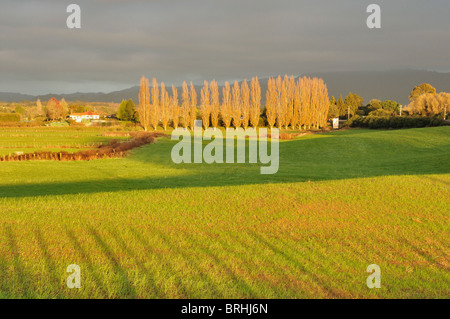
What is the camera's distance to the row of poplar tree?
206ft

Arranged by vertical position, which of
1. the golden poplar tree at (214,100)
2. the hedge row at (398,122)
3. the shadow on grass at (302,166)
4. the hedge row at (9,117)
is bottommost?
the shadow on grass at (302,166)

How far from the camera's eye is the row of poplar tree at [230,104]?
62812 millimetres

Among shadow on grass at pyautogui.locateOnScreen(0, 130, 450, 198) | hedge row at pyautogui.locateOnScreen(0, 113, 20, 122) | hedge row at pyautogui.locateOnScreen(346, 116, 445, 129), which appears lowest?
shadow on grass at pyautogui.locateOnScreen(0, 130, 450, 198)

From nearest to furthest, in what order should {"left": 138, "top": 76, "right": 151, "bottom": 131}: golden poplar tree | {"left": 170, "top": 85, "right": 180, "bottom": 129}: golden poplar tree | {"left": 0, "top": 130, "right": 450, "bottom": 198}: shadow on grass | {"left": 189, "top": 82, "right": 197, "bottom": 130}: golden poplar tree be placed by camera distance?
1. {"left": 0, "top": 130, "right": 450, "bottom": 198}: shadow on grass
2. {"left": 138, "top": 76, "right": 151, "bottom": 131}: golden poplar tree
3. {"left": 189, "top": 82, "right": 197, "bottom": 130}: golden poplar tree
4. {"left": 170, "top": 85, "right": 180, "bottom": 129}: golden poplar tree

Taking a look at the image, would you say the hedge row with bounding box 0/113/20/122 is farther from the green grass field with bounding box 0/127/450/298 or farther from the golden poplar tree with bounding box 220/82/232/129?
the green grass field with bounding box 0/127/450/298

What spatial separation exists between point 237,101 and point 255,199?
54.7 metres

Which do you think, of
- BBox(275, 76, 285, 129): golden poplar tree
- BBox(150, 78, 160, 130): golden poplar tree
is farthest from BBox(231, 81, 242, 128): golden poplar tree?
BBox(150, 78, 160, 130): golden poplar tree

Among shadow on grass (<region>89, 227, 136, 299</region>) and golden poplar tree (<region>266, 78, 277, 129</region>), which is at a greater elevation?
golden poplar tree (<region>266, 78, 277, 129</region>)

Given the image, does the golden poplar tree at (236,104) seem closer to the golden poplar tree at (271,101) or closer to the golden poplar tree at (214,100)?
the golden poplar tree at (214,100)

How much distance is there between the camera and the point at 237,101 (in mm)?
63344

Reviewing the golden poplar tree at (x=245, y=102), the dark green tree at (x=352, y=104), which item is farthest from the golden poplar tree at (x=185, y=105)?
the dark green tree at (x=352, y=104)

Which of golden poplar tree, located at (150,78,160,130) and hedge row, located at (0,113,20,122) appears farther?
hedge row, located at (0,113,20,122)
